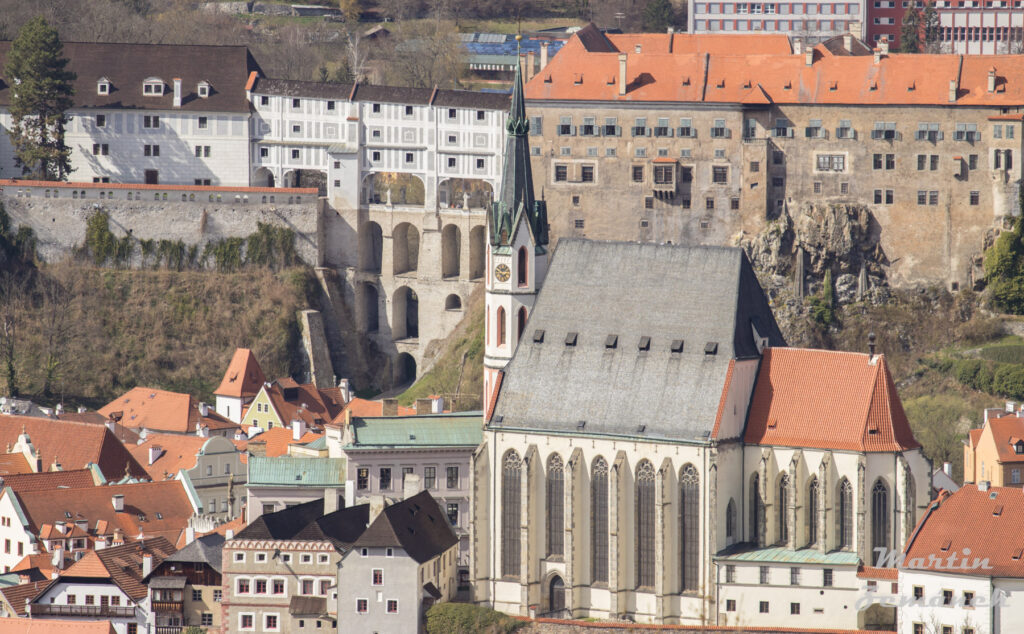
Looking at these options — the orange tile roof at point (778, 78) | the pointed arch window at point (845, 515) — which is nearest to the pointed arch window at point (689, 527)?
the pointed arch window at point (845, 515)

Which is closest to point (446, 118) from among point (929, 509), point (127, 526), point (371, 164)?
point (371, 164)

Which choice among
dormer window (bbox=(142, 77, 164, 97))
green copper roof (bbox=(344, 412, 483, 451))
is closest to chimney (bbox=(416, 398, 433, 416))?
green copper roof (bbox=(344, 412, 483, 451))

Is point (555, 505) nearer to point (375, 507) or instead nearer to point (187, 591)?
point (375, 507)

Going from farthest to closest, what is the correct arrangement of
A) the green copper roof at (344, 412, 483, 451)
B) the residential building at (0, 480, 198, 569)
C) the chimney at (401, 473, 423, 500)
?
the residential building at (0, 480, 198, 569)
the green copper roof at (344, 412, 483, 451)
the chimney at (401, 473, 423, 500)

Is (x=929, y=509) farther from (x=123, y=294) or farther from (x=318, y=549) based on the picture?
(x=123, y=294)

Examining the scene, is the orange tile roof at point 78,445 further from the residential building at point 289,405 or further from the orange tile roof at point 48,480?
the residential building at point 289,405

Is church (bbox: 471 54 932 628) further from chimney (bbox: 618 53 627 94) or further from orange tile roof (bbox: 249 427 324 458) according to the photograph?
chimney (bbox: 618 53 627 94)
